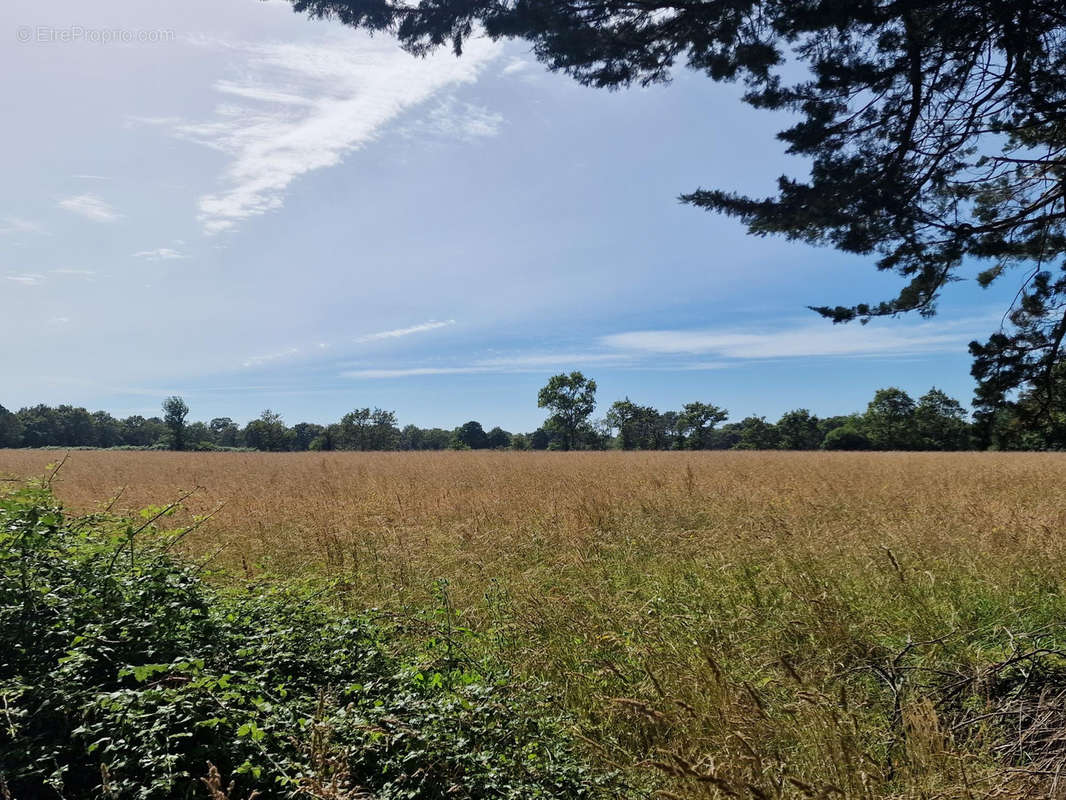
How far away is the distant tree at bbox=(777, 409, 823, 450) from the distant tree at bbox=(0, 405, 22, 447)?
380ft

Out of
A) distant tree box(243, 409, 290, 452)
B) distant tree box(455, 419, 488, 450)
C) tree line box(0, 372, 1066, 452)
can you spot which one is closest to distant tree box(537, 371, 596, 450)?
tree line box(0, 372, 1066, 452)

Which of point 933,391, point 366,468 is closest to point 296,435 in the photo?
point 366,468

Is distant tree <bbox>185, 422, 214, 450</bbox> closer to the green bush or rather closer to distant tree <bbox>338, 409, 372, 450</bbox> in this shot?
distant tree <bbox>338, 409, 372, 450</bbox>

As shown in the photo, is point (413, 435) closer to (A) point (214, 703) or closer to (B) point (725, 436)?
(B) point (725, 436)

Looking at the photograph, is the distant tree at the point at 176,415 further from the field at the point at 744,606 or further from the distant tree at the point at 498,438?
the field at the point at 744,606

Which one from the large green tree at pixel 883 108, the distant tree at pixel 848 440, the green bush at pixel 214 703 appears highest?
the large green tree at pixel 883 108

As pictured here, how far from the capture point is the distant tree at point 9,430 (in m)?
72.9

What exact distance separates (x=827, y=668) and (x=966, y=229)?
2798 mm

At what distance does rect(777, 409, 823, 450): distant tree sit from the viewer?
75312 millimetres

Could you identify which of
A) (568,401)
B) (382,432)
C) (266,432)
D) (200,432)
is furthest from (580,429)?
(200,432)

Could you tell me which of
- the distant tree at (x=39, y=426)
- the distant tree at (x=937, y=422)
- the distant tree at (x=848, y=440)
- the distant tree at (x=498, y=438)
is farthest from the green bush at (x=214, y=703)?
the distant tree at (x=39, y=426)

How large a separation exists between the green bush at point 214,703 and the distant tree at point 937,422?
58657mm

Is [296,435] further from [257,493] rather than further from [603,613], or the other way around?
[603,613]

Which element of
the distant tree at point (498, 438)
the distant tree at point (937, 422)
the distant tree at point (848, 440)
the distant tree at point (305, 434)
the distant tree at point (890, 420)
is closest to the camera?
the distant tree at point (937, 422)
